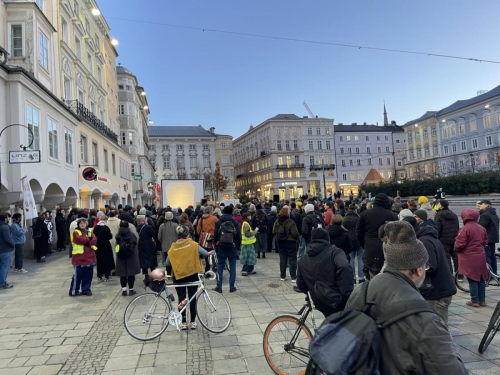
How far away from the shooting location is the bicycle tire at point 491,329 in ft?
14.2

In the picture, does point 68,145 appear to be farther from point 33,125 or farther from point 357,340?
point 357,340

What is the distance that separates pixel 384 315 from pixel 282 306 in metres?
5.24

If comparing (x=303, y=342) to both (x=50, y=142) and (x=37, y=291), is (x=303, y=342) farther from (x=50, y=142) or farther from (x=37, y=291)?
(x=50, y=142)

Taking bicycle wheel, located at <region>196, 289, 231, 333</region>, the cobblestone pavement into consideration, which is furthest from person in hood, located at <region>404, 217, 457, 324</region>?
bicycle wheel, located at <region>196, 289, 231, 333</region>

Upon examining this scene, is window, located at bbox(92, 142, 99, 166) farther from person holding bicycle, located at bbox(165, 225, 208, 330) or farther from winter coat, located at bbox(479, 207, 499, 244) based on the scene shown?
winter coat, located at bbox(479, 207, 499, 244)

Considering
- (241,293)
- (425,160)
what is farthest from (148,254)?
(425,160)

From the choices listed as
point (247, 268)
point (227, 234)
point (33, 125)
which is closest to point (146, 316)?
point (227, 234)

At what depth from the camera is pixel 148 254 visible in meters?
8.77

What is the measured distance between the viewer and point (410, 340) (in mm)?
1799

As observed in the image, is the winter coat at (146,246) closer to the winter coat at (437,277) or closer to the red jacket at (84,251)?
the red jacket at (84,251)

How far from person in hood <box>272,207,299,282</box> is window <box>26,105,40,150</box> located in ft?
37.7

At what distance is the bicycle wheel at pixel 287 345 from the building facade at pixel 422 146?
69.6 metres

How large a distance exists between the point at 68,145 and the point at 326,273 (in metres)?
18.9

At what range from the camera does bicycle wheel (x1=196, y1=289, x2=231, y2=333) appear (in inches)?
216
